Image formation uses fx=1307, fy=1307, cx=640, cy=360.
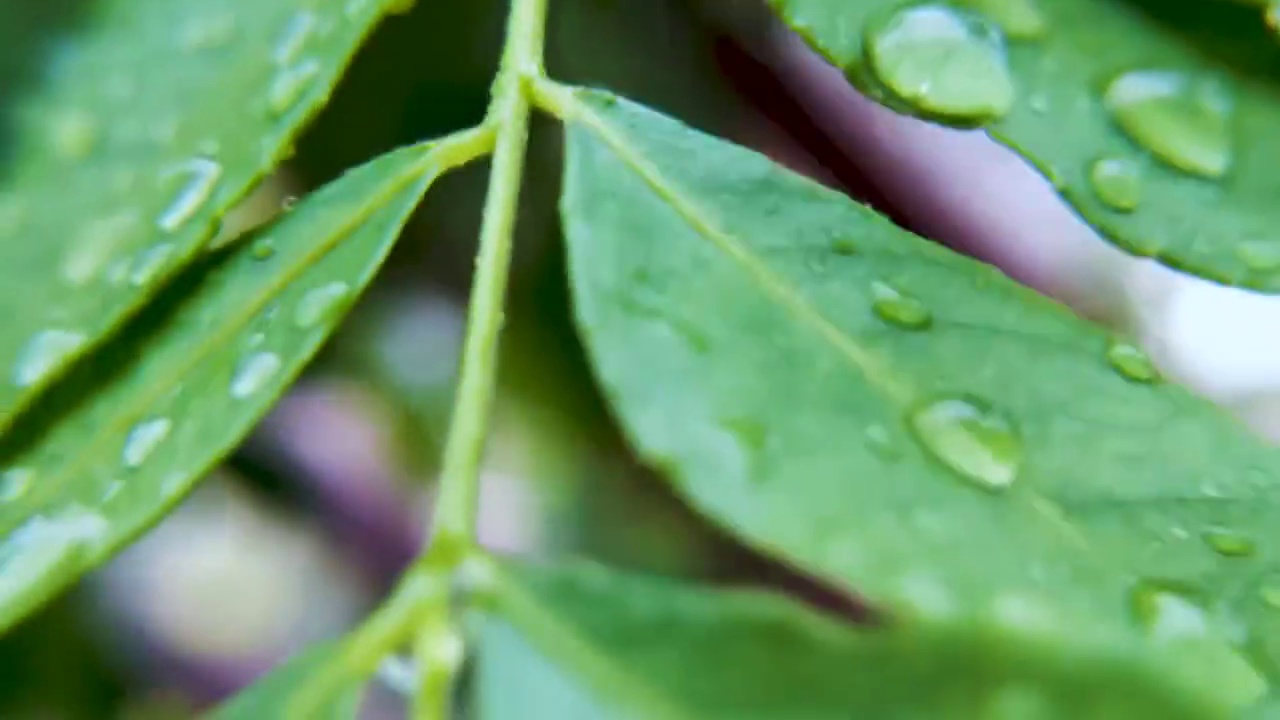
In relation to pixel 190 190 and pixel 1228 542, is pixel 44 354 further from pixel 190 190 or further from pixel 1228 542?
pixel 1228 542

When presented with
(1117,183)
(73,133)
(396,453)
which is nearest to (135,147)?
(73,133)

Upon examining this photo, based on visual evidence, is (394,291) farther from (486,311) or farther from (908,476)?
(908,476)

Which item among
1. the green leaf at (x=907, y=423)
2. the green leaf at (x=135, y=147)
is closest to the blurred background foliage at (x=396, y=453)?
the green leaf at (x=135, y=147)

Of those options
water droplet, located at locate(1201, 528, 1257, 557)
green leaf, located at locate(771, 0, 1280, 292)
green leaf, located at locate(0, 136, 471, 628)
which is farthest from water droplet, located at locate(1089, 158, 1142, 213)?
green leaf, located at locate(0, 136, 471, 628)

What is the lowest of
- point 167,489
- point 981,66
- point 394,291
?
point 394,291

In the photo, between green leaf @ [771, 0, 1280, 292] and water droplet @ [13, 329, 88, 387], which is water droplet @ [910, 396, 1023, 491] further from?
water droplet @ [13, 329, 88, 387]

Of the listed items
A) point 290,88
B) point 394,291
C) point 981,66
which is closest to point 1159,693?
point 981,66

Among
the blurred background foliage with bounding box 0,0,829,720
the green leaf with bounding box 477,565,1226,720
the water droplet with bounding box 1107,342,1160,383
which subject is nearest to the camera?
the green leaf with bounding box 477,565,1226,720

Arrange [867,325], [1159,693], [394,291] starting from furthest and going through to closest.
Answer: [394,291]
[867,325]
[1159,693]
